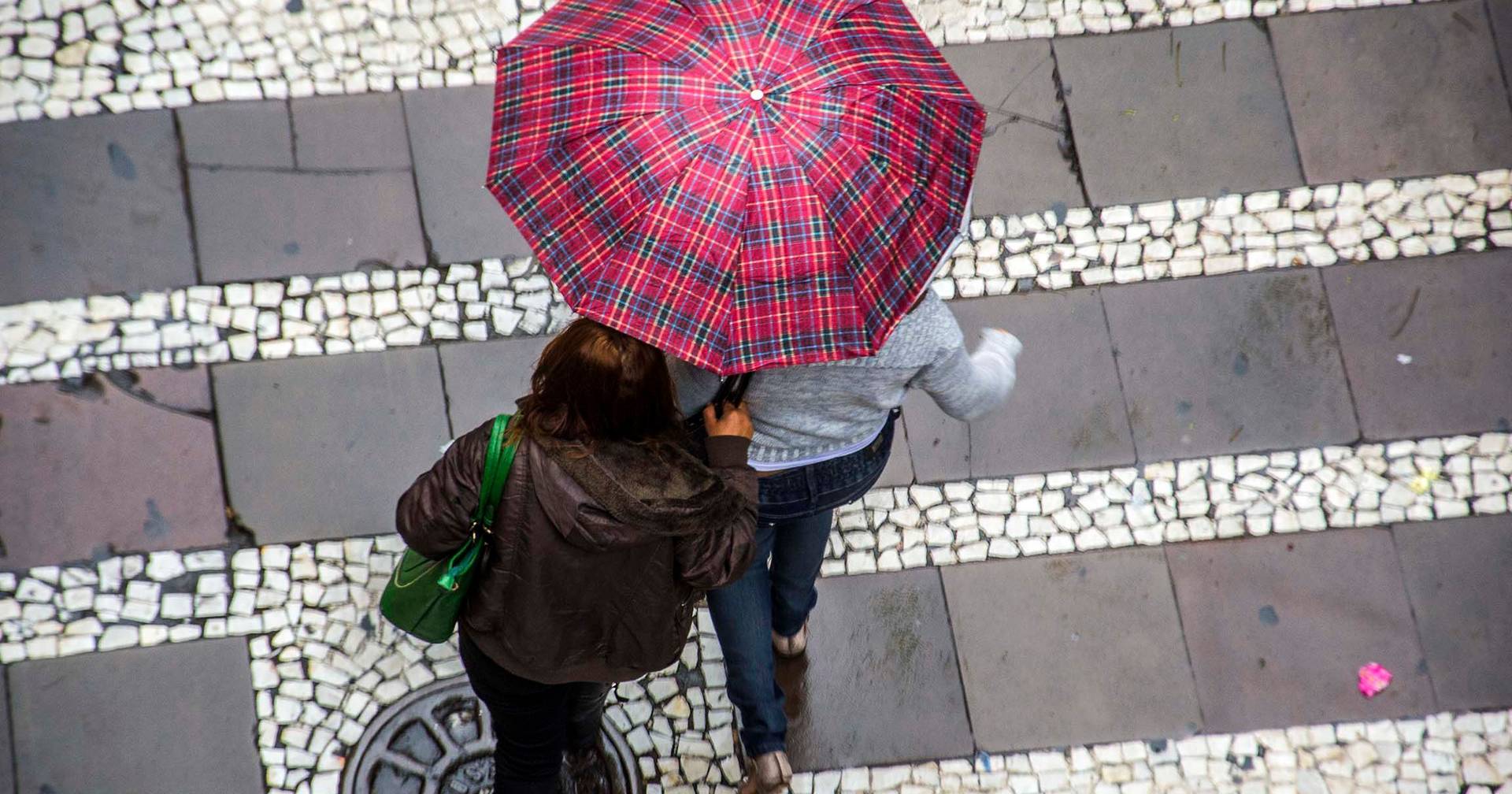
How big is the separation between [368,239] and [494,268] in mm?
439

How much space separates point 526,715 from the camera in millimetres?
2791

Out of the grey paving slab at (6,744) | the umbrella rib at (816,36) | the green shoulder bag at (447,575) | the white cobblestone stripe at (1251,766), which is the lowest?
the white cobblestone stripe at (1251,766)

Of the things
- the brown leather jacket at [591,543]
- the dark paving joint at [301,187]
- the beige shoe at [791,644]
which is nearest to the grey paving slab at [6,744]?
the dark paving joint at [301,187]

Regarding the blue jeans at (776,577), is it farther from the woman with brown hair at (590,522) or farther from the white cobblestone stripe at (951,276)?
the white cobblestone stripe at (951,276)

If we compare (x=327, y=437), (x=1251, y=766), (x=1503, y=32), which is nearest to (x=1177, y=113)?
(x=1503, y=32)

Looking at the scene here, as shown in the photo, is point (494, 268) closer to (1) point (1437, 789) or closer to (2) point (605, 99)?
(2) point (605, 99)

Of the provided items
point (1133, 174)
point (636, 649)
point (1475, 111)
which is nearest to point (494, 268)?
point (636, 649)

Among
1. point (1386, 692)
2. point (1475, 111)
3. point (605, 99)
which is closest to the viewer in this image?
point (605, 99)

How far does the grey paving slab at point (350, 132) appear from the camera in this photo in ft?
13.4

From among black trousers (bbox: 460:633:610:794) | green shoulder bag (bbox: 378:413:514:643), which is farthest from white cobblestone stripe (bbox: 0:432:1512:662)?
Result: green shoulder bag (bbox: 378:413:514:643)

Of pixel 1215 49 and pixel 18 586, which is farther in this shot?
pixel 1215 49

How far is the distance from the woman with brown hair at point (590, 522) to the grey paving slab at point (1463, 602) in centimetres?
271

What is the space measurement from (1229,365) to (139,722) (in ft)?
12.3

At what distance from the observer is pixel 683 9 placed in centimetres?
250
